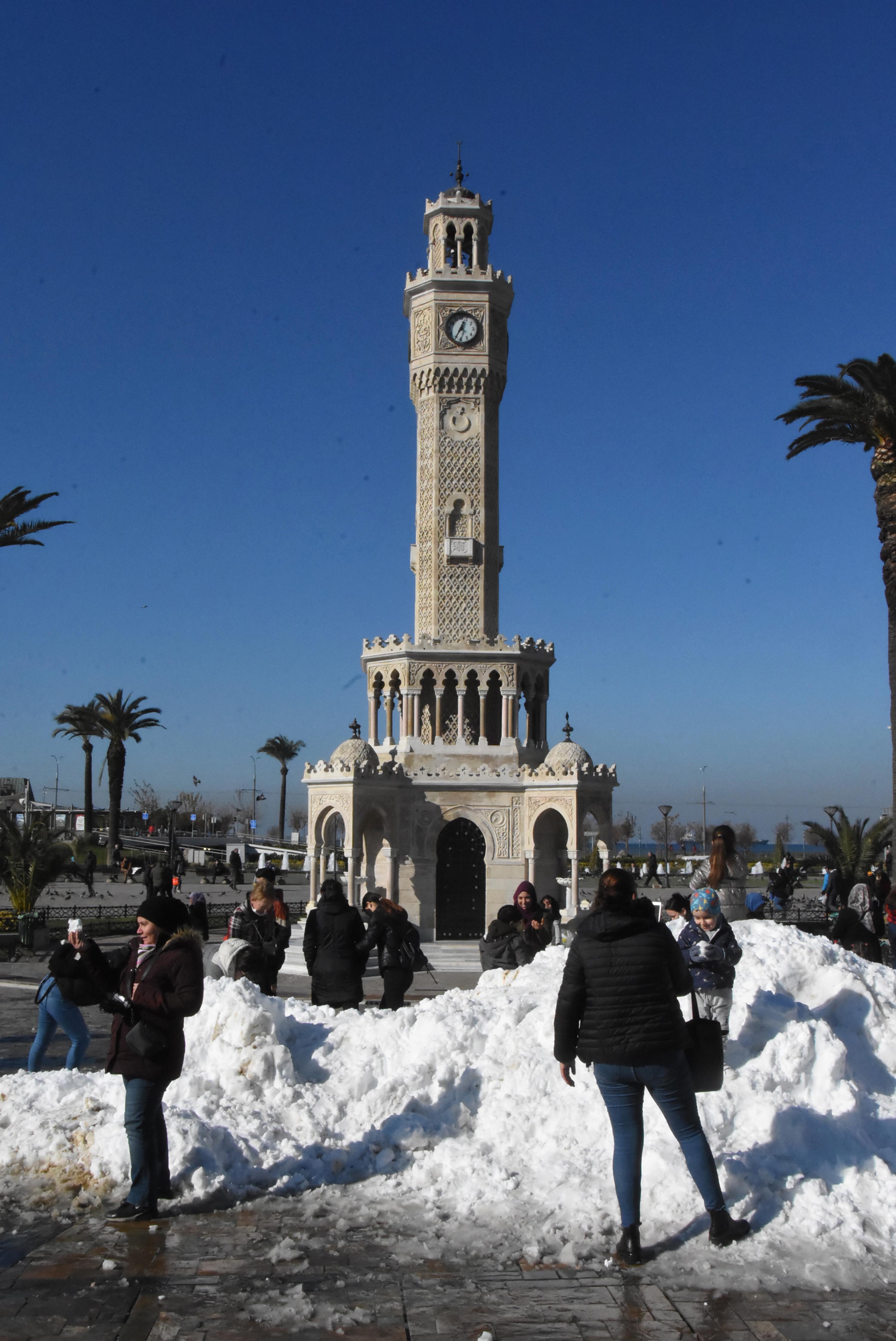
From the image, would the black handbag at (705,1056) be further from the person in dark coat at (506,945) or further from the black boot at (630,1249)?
the person in dark coat at (506,945)

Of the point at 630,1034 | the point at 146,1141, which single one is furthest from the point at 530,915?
the point at 630,1034

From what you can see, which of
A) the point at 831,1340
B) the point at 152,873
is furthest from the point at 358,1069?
the point at 152,873

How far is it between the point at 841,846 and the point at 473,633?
1122 centimetres

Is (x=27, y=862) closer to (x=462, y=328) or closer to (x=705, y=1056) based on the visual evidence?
(x=462, y=328)

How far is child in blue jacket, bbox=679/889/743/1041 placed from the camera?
25.6ft

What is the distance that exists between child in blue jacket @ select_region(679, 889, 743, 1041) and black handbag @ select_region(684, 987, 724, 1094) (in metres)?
1.28

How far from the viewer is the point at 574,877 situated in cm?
3045

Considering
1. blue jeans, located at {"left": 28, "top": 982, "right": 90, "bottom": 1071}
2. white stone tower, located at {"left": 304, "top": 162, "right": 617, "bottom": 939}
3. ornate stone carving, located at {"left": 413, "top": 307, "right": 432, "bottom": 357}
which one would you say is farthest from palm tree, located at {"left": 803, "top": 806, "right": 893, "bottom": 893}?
blue jeans, located at {"left": 28, "top": 982, "right": 90, "bottom": 1071}

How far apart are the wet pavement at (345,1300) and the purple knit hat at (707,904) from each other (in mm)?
2499

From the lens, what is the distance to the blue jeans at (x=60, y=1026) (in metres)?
9.19

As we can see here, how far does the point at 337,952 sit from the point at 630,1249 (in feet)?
16.8

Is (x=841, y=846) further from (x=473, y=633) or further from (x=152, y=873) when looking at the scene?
(x=152, y=873)

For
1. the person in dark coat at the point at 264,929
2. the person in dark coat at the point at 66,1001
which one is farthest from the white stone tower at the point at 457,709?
the person in dark coat at the point at 66,1001

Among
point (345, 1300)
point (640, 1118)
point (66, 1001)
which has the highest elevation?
point (66, 1001)
